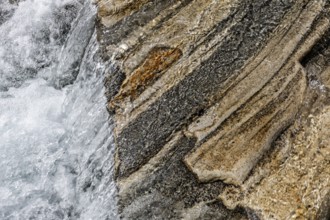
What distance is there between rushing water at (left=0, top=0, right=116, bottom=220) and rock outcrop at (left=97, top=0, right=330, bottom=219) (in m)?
0.38

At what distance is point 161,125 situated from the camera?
4.12 meters

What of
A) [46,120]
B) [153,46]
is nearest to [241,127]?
[153,46]

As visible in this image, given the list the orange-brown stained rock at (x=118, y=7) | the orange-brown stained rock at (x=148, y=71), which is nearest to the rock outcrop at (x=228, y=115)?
the orange-brown stained rock at (x=148, y=71)

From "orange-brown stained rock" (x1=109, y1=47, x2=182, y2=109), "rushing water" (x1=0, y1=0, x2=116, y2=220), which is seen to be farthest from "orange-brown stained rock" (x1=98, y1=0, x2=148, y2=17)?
"orange-brown stained rock" (x1=109, y1=47, x2=182, y2=109)

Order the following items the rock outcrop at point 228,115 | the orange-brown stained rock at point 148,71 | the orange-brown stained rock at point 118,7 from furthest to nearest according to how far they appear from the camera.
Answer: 1. the orange-brown stained rock at point 118,7
2. the orange-brown stained rock at point 148,71
3. the rock outcrop at point 228,115

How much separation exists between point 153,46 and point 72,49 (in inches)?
52.4

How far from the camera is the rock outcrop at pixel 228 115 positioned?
385 centimetres

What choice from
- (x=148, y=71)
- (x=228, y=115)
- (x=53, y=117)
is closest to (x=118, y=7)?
(x=148, y=71)

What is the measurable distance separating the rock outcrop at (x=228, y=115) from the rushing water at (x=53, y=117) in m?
0.38

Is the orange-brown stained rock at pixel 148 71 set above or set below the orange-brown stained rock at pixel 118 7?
below

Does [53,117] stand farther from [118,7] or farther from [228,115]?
Result: [228,115]

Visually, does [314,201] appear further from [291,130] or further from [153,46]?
[153,46]

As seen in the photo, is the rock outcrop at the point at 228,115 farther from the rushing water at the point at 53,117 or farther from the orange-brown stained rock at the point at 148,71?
the rushing water at the point at 53,117

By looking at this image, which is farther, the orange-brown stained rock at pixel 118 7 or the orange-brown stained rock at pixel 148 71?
the orange-brown stained rock at pixel 118 7
